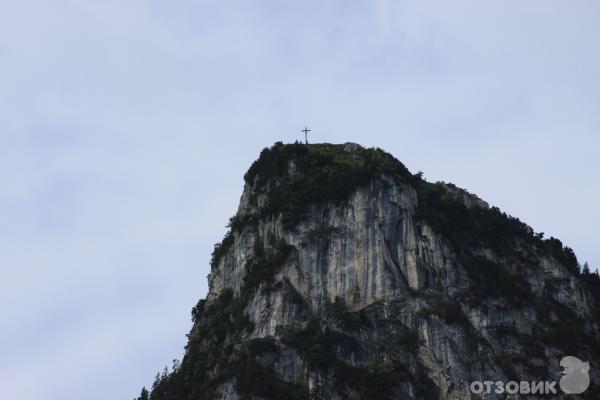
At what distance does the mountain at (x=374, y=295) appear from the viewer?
13288 centimetres

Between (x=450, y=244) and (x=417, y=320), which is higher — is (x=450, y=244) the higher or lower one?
the higher one

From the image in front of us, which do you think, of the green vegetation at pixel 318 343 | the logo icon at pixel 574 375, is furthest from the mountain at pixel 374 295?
the logo icon at pixel 574 375

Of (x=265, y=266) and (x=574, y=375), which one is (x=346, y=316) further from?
(x=574, y=375)

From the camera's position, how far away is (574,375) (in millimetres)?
137875

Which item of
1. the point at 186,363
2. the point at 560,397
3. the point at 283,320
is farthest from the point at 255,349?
the point at 560,397

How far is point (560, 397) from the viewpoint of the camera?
437ft

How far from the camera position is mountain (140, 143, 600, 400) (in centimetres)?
13288

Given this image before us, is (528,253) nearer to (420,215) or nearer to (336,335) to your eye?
(420,215)

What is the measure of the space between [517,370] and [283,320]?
2778 cm

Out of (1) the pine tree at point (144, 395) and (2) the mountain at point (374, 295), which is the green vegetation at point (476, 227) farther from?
(1) the pine tree at point (144, 395)

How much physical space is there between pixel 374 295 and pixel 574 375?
82.5 ft

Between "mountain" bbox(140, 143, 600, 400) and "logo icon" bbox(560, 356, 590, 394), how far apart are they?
0.84 metres

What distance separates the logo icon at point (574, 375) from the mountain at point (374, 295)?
2.75ft

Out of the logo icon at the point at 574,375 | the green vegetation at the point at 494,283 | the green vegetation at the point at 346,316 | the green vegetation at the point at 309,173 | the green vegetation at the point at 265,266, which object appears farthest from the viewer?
the green vegetation at the point at 309,173
